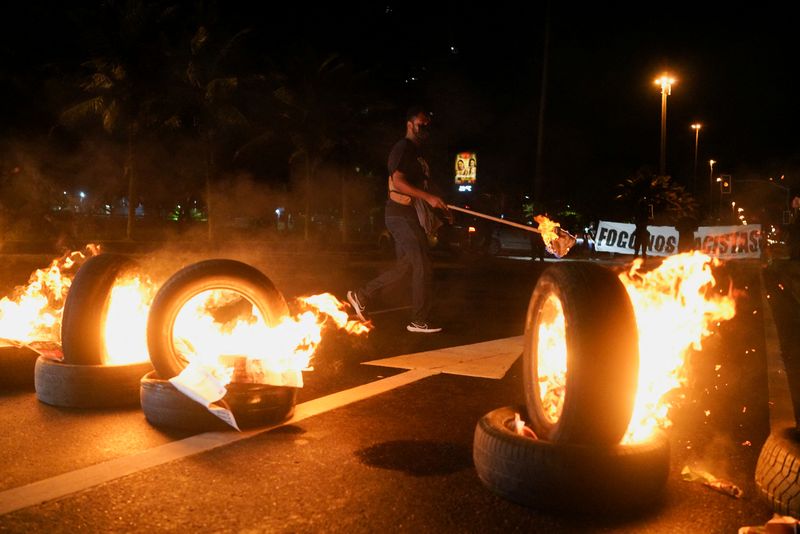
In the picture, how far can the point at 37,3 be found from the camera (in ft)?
120

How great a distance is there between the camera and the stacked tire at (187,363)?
427cm

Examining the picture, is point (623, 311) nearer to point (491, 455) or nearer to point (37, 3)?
point (491, 455)

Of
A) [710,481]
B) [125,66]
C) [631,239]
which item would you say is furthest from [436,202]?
[125,66]

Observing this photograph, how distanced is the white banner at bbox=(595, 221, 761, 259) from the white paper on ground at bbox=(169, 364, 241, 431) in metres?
31.4

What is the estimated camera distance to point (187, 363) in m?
4.71

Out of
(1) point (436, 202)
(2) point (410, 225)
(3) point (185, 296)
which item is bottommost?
(3) point (185, 296)

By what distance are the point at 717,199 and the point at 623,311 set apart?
104587 mm

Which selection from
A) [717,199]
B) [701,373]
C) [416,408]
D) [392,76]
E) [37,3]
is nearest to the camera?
[416,408]

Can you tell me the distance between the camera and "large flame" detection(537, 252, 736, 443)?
392 centimetres

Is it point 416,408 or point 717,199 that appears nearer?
point 416,408

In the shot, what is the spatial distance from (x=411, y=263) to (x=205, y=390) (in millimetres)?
4246

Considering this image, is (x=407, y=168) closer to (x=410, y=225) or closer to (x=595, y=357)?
(x=410, y=225)

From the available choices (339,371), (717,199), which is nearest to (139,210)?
(717,199)

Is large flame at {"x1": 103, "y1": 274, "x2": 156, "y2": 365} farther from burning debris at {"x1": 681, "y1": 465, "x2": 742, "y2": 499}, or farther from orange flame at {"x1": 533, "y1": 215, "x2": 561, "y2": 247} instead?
burning debris at {"x1": 681, "y1": 465, "x2": 742, "y2": 499}
